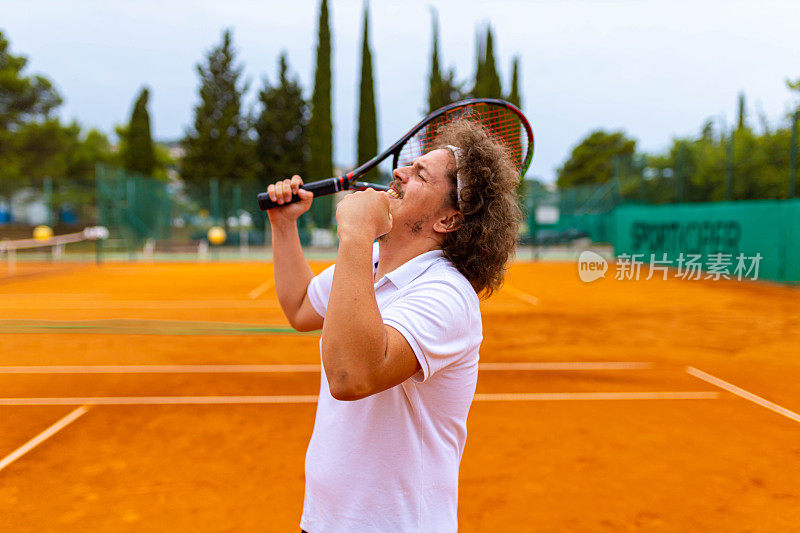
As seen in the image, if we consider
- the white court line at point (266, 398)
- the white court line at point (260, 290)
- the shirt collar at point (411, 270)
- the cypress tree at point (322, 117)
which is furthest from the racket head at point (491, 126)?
the cypress tree at point (322, 117)

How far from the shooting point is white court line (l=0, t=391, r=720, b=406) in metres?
4.38

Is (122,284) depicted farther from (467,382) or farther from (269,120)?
(269,120)

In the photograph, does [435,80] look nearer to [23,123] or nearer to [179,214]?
[179,214]

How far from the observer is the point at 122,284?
41.4 feet

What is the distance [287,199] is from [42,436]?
2823 millimetres

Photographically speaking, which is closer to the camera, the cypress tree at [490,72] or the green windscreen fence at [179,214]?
the green windscreen fence at [179,214]

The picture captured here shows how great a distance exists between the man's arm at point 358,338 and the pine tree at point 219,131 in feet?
99.6

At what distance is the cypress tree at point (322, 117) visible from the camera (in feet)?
95.9

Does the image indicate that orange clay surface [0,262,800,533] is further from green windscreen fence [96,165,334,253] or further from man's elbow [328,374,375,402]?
green windscreen fence [96,165,334,253]

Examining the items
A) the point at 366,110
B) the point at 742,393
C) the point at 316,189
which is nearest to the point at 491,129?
the point at 316,189

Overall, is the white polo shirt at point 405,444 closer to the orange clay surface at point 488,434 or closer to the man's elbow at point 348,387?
the man's elbow at point 348,387

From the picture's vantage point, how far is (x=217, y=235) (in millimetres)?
21953

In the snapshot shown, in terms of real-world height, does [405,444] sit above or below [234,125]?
below

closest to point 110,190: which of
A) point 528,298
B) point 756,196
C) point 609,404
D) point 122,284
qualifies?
point 122,284
